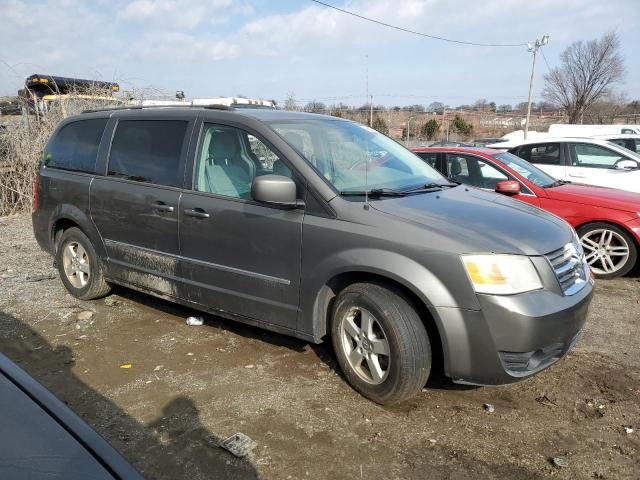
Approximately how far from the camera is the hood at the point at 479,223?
110 inches

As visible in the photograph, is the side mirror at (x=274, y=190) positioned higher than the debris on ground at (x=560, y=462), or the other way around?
the side mirror at (x=274, y=190)

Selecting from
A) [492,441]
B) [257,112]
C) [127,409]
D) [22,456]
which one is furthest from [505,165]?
[22,456]

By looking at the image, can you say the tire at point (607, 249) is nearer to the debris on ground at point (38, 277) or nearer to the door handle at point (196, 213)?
the door handle at point (196, 213)

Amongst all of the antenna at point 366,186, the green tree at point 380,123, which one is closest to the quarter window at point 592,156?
the antenna at point 366,186

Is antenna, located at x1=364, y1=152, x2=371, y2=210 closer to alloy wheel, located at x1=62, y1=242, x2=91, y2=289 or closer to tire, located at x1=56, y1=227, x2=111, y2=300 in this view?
tire, located at x1=56, y1=227, x2=111, y2=300

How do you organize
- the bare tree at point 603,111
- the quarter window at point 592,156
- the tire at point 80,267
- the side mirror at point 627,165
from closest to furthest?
the tire at point 80,267 < the side mirror at point 627,165 < the quarter window at point 592,156 < the bare tree at point 603,111

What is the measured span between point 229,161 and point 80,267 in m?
2.19

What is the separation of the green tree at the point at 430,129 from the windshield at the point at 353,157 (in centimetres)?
3278

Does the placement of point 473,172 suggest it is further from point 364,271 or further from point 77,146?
point 77,146

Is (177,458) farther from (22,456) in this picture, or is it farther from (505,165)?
(505,165)

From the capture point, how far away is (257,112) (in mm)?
3840

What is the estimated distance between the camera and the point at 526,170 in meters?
6.36

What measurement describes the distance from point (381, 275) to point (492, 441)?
1113 millimetres

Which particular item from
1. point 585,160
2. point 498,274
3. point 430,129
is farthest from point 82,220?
point 430,129
